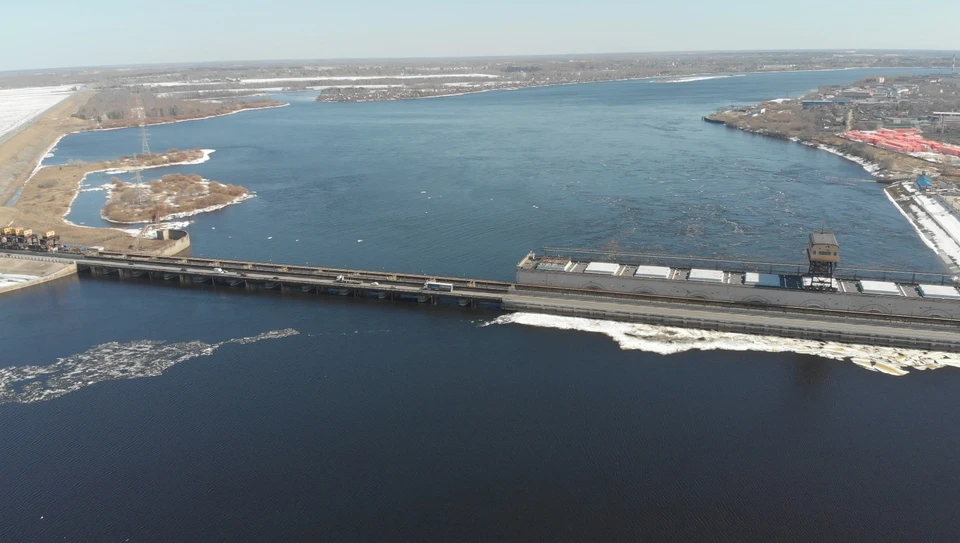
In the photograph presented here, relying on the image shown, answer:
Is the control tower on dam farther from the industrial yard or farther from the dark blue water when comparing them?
the industrial yard

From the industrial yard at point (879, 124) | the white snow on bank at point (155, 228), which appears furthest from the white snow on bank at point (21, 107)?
the industrial yard at point (879, 124)

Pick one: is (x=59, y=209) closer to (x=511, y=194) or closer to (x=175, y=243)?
(x=175, y=243)

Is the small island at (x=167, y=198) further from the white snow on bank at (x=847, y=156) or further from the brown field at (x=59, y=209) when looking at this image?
the white snow on bank at (x=847, y=156)

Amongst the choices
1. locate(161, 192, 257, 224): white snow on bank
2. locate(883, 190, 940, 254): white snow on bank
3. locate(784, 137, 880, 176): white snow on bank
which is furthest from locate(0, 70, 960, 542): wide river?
locate(784, 137, 880, 176): white snow on bank

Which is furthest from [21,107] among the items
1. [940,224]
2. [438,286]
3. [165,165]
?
[940,224]

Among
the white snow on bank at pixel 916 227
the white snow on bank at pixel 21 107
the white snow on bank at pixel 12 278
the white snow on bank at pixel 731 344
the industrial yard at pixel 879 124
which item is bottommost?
the white snow on bank at pixel 731 344

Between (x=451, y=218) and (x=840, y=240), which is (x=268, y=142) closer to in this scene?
(x=451, y=218)

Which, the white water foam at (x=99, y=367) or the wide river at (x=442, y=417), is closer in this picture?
the wide river at (x=442, y=417)
